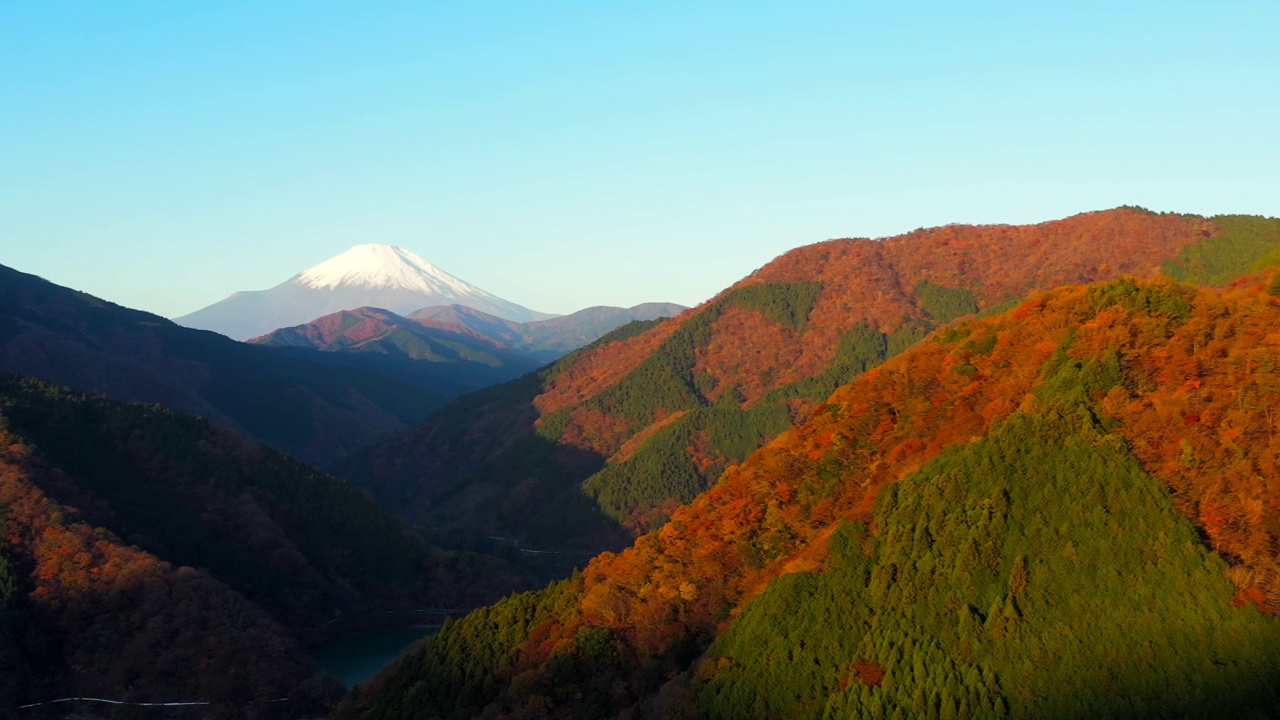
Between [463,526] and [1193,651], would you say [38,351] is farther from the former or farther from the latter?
[1193,651]

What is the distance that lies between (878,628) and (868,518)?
216 inches

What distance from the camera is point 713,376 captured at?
128750 millimetres

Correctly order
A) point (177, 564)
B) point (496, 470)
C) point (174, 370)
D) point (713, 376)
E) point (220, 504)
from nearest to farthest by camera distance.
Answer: point (177, 564) < point (220, 504) < point (496, 470) < point (713, 376) < point (174, 370)

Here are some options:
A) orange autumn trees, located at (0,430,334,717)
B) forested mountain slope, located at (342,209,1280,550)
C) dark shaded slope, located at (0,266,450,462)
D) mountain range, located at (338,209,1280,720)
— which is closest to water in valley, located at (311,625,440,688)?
orange autumn trees, located at (0,430,334,717)

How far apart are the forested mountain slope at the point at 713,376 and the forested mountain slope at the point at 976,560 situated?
59.9 meters

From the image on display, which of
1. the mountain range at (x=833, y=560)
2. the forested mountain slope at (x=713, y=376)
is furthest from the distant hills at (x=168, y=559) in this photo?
the forested mountain slope at (x=713, y=376)

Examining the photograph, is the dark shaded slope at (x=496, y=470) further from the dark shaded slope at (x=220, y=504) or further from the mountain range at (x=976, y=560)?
the mountain range at (x=976, y=560)

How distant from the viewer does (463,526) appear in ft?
373

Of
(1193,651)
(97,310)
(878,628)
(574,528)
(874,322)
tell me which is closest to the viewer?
(1193,651)

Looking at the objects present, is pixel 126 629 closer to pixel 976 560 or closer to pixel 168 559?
pixel 168 559

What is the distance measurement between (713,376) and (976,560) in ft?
319

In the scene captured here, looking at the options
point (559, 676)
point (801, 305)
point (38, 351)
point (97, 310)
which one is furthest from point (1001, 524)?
point (97, 310)

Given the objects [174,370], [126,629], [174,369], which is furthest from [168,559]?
[174,369]

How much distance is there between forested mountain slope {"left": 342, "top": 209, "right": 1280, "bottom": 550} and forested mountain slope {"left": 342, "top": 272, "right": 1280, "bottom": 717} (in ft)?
196
